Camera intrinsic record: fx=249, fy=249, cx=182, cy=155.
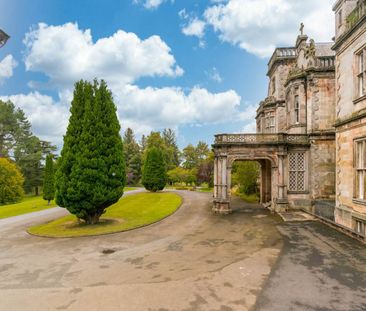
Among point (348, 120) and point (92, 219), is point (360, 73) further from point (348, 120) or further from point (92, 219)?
point (92, 219)

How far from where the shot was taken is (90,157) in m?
16.4

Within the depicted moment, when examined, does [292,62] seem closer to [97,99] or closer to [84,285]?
[97,99]

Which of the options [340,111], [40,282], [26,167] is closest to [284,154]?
[340,111]

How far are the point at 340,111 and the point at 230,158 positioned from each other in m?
8.57

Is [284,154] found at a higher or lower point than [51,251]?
higher

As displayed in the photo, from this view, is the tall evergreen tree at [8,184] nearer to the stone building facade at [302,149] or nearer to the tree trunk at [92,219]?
the tree trunk at [92,219]

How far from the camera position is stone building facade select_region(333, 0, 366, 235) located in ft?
41.0

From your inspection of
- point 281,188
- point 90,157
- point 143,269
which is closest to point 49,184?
point 90,157

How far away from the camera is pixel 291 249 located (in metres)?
10.8

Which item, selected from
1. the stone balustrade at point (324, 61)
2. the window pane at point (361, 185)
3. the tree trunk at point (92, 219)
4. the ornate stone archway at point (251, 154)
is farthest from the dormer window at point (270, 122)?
the tree trunk at point (92, 219)

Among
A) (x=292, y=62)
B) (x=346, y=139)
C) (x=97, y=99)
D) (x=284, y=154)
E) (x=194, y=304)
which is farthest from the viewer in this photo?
(x=292, y=62)

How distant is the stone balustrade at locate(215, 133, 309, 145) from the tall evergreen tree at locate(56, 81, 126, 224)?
342 inches

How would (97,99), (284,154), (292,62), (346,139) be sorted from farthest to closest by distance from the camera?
(292,62)
(284,154)
(97,99)
(346,139)

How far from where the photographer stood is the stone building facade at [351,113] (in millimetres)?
12500
